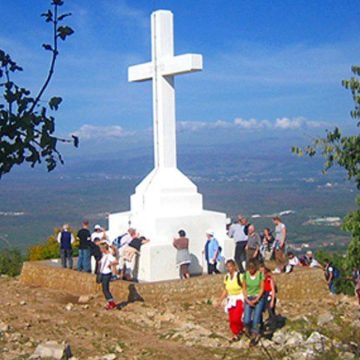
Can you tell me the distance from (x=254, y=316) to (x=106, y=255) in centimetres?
372

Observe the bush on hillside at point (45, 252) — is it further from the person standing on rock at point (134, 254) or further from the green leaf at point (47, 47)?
the green leaf at point (47, 47)

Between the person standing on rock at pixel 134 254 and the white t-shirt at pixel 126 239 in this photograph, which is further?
the white t-shirt at pixel 126 239

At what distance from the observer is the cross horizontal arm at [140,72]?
17328 millimetres

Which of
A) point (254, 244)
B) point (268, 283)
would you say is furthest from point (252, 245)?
point (268, 283)

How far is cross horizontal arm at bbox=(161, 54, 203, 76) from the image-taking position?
639 inches

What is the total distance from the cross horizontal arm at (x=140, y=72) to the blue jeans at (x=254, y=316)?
7744 mm

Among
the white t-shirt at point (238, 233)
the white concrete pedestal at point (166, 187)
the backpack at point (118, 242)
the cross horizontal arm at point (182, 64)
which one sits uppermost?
the cross horizontal arm at point (182, 64)

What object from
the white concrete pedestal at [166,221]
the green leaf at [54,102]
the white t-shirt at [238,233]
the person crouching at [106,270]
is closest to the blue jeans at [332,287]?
the white t-shirt at [238,233]

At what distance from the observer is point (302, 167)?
127 m

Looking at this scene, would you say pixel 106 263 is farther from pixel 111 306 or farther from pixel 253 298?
pixel 253 298

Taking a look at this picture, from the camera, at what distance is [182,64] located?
16406 mm

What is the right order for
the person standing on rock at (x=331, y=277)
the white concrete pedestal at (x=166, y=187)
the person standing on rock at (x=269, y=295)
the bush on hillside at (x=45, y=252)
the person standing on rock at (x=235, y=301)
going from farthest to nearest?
the bush on hillside at (x=45, y=252) → the person standing on rock at (x=331, y=277) → the white concrete pedestal at (x=166, y=187) → the person standing on rock at (x=269, y=295) → the person standing on rock at (x=235, y=301)

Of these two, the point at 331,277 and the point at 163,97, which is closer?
the point at 331,277

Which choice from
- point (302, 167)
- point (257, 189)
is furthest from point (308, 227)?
point (302, 167)
